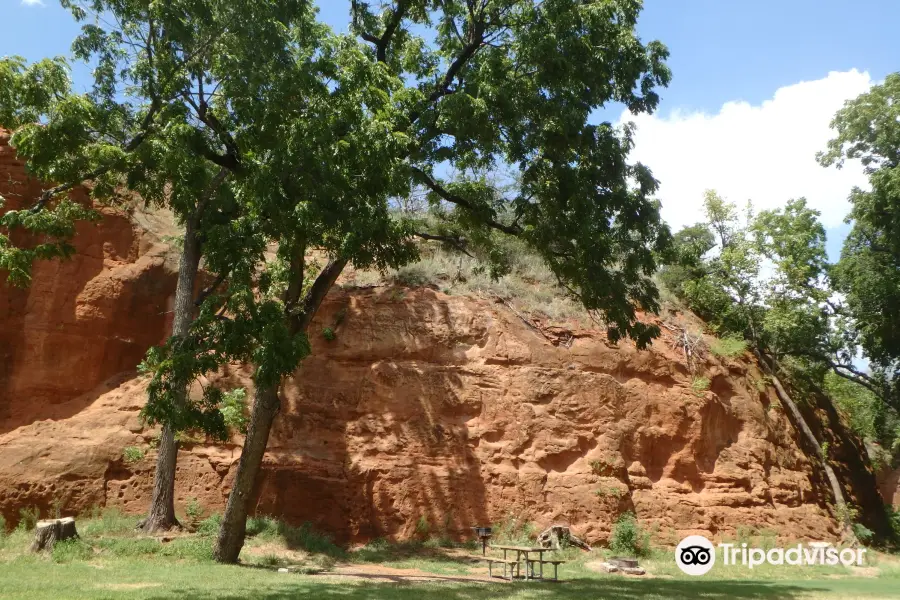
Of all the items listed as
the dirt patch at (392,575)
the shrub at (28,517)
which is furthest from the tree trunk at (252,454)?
the shrub at (28,517)

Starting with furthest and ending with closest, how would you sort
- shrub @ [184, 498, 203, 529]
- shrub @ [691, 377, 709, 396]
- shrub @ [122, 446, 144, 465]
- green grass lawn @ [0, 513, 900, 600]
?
shrub @ [691, 377, 709, 396]
shrub @ [184, 498, 203, 529]
shrub @ [122, 446, 144, 465]
green grass lawn @ [0, 513, 900, 600]

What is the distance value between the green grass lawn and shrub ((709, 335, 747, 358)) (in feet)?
21.9

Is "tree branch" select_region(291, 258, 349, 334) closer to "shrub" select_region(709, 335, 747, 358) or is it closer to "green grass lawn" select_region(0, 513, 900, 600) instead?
"green grass lawn" select_region(0, 513, 900, 600)

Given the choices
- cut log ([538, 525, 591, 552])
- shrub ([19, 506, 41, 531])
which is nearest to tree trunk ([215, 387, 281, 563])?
shrub ([19, 506, 41, 531])

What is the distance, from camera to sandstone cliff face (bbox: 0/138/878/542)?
59.5 ft

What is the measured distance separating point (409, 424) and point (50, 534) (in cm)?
842

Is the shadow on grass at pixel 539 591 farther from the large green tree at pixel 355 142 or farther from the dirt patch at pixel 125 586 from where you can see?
the large green tree at pixel 355 142

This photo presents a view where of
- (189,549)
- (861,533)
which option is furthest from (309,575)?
(861,533)

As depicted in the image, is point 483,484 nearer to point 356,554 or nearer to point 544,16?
point 356,554

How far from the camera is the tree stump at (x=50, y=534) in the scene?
45.0ft

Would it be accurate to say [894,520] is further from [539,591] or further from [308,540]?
[308,540]

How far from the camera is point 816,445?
75.2 ft

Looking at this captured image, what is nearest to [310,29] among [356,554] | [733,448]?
[356,554]

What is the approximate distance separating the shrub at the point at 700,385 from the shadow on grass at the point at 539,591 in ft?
24.6
